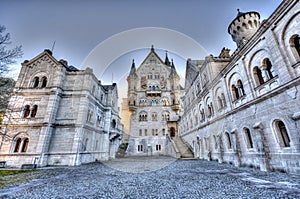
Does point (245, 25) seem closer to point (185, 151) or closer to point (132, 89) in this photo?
point (185, 151)

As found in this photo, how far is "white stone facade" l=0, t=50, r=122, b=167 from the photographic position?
15812 millimetres

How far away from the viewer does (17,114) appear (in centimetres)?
1692

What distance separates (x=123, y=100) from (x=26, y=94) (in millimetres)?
24312

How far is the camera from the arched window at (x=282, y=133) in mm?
8047

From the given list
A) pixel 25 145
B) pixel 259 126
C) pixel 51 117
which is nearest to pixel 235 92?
pixel 259 126

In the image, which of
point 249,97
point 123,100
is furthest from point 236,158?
point 123,100

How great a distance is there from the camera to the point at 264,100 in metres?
9.07

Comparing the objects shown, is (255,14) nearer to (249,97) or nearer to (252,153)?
(249,97)

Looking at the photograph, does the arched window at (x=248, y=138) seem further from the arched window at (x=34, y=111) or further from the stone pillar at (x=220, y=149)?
the arched window at (x=34, y=111)

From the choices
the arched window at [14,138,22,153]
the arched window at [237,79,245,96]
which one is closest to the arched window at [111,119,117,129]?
the arched window at [14,138,22,153]

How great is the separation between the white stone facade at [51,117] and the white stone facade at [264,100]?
16.8 m

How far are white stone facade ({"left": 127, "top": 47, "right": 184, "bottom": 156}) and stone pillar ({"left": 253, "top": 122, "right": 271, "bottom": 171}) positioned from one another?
74.6 feet

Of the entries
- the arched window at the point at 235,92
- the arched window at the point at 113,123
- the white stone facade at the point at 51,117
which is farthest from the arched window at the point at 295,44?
the arched window at the point at 113,123

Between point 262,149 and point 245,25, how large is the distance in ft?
70.4
